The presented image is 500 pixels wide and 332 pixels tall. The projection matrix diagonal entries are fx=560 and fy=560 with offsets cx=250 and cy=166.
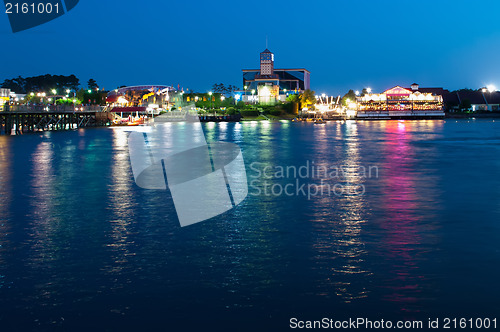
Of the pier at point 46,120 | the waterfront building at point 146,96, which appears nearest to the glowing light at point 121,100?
the waterfront building at point 146,96

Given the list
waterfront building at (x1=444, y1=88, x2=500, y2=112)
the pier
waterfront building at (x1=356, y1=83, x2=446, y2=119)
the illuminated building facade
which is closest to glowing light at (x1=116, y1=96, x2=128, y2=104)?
the pier

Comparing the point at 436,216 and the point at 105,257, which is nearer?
the point at 105,257

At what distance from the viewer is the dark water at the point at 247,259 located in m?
10.6

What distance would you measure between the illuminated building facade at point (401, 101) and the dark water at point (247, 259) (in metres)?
167

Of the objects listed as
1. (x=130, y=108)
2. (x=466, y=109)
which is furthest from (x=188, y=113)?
(x=466, y=109)

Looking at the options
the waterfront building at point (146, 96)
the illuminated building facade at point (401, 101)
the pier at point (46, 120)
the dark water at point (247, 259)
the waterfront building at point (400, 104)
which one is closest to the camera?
the dark water at point (247, 259)

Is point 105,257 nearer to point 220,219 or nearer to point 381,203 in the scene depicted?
point 220,219

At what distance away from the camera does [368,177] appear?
101ft

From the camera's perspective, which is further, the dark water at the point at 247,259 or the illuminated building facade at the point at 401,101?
the illuminated building facade at the point at 401,101

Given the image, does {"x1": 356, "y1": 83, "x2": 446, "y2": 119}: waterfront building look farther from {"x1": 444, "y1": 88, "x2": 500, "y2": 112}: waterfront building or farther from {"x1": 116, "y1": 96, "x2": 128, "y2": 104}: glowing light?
{"x1": 116, "y1": 96, "x2": 128, "y2": 104}: glowing light

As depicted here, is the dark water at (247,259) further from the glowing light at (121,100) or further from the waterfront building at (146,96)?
the waterfront building at (146,96)

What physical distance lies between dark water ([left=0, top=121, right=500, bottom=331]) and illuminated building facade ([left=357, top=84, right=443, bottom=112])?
167 metres

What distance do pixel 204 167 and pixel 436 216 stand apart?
18607 millimetres

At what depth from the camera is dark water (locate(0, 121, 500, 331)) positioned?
34.6ft
